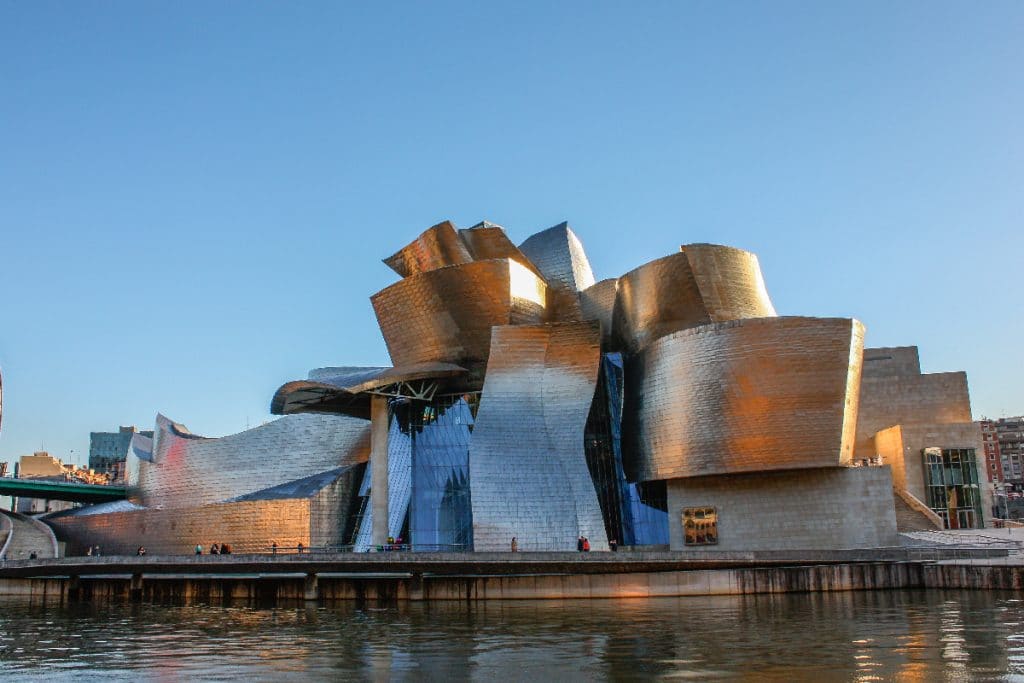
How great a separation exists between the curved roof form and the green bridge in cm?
2133

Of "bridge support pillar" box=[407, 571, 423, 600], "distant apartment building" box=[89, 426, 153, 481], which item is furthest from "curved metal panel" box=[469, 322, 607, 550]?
"distant apartment building" box=[89, 426, 153, 481]

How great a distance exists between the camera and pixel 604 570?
3022 cm

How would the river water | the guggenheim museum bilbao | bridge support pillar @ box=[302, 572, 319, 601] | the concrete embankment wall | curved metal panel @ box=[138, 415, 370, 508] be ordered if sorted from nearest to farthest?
the river water < the concrete embankment wall < bridge support pillar @ box=[302, 572, 319, 601] < the guggenheim museum bilbao < curved metal panel @ box=[138, 415, 370, 508]

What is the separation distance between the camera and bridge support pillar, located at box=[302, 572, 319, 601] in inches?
1315

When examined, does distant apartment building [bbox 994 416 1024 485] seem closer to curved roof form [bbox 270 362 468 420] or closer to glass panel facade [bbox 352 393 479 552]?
glass panel facade [bbox 352 393 479 552]

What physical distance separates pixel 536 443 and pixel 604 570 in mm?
8865

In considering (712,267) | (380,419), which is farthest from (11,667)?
(712,267)

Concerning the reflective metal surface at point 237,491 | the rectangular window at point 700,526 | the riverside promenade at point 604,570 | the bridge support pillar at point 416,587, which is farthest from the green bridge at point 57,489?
the rectangular window at point 700,526

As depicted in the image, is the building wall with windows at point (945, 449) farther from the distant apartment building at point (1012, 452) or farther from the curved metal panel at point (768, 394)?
the distant apartment building at point (1012, 452)

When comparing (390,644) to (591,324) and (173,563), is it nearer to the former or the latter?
(173,563)

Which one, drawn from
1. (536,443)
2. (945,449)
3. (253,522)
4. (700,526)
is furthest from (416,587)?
(945,449)

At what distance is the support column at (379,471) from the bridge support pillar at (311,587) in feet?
14.7

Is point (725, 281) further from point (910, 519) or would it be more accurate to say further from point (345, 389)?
point (345, 389)

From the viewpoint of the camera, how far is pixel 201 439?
49281mm
